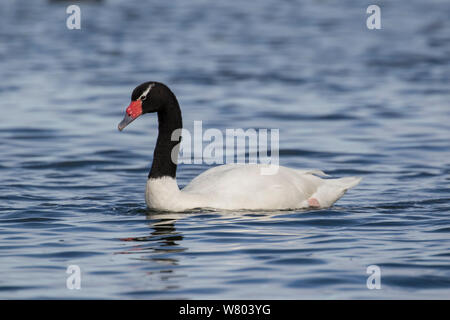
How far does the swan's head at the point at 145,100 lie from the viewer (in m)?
12.1

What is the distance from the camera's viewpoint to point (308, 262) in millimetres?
9625

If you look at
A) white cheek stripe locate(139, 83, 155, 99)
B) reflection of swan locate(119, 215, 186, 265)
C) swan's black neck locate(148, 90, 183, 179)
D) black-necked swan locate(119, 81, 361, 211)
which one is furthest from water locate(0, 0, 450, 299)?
white cheek stripe locate(139, 83, 155, 99)

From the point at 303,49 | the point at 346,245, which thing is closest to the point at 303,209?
the point at 346,245

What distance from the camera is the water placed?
9.30 m

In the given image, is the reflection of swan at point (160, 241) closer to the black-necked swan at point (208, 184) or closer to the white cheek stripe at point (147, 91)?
the black-necked swan at point (208, 184)

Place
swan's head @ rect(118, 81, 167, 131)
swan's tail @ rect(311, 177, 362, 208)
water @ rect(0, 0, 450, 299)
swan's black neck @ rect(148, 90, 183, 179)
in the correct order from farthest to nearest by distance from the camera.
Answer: swan's tail @ rect(311, 177, 362, 208) < swan's black neck @ rect(148, 90, 183, 179) < swan's head @ rect(118, 81, 167, 131) < water @ rect(0, 0, 450, 299)

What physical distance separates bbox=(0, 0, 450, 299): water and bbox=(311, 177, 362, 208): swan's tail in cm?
28

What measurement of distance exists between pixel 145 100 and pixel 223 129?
7737mm

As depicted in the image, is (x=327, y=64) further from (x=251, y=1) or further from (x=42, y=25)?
(x=251, y=1)

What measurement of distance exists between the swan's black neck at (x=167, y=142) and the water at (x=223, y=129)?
1.99 feet

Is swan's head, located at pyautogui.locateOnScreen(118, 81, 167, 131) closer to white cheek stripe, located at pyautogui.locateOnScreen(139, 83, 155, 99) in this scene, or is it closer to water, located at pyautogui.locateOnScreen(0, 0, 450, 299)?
white cheek stripe, located at pyautogui.locateOnScreen(139, 83, 155, 99)

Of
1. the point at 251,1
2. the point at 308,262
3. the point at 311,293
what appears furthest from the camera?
the point at 251,1

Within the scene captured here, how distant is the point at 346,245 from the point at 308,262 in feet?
3.08

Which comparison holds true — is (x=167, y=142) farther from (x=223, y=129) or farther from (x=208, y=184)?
(x=223, y=129)
